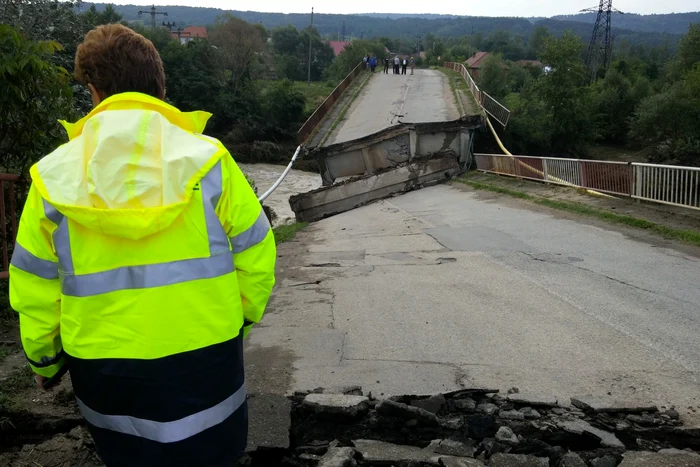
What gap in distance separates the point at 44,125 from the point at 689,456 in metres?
5.44

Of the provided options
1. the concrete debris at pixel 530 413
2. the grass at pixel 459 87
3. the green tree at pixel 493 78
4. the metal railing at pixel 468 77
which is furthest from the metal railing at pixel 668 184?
the green tree at pixel 493 78

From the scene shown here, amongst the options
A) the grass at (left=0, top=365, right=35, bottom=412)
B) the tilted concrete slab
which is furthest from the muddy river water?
the grass at (left=0, top=365, right=35, bottom=412)

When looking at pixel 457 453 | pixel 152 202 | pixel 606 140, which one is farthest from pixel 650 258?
pixel 606 140

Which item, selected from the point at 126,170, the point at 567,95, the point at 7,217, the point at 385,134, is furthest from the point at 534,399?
the point at 567,95

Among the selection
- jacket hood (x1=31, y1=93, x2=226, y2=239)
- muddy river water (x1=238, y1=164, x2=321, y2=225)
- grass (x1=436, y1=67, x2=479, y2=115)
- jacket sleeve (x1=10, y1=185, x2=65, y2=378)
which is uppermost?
grass (x1=436, y1=67, x2=479, y2=115)

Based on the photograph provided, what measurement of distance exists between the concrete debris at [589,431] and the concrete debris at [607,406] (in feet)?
0.74

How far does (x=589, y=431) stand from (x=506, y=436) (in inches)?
21.8

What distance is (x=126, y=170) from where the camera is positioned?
2.05 m

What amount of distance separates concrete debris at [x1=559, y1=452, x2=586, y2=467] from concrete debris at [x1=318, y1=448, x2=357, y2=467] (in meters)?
→ 1.13

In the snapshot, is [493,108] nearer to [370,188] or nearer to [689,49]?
[370,188]

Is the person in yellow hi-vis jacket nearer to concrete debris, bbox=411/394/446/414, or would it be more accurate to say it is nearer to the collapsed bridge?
concrete debris, bbox=411/394/446/414

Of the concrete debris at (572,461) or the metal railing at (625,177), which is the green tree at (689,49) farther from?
the concrete debris at (572,461)

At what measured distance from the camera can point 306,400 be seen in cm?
414

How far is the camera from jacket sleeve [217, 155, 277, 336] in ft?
7.29
